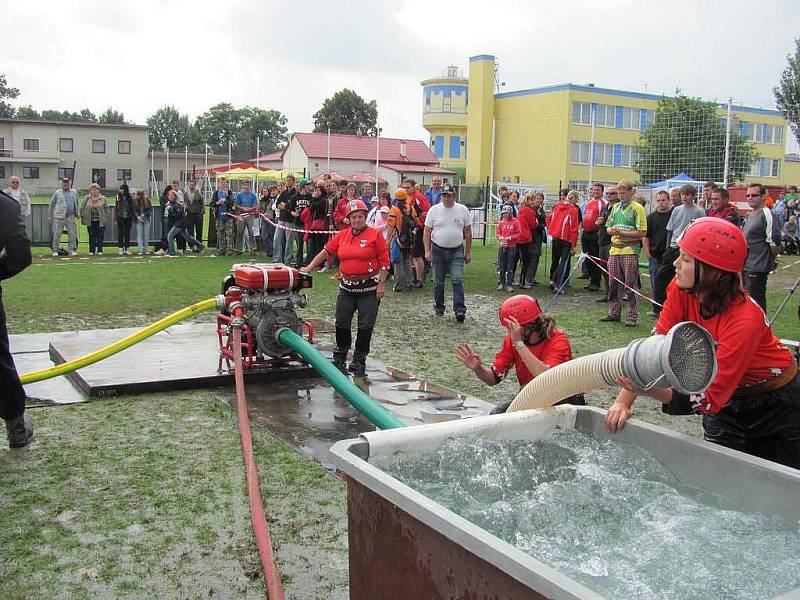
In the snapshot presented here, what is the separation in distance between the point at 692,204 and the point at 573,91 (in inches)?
1591

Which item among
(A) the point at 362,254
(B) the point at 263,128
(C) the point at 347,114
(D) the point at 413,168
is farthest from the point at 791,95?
(B) the point at 263,128

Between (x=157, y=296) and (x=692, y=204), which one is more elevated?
(x=692, y=204)

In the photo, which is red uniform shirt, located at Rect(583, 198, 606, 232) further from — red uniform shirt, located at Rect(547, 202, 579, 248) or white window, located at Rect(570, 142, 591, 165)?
white window, located at Rect(570, 142, 591, 165)

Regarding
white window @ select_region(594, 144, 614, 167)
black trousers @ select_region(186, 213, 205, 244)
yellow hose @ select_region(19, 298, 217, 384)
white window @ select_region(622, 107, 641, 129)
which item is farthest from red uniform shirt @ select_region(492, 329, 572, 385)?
white window @ select_region(622, 107, 641, 129)

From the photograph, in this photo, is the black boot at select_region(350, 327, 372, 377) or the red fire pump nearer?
the red fire pump

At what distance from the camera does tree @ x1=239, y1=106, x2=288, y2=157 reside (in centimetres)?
11219

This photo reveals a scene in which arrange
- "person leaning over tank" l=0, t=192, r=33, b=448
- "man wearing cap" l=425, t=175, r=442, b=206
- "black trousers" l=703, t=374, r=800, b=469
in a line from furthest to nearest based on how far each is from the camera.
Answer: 1. "man wearing cap" l=425, t=175, r=442, b=206
2. "person leaning over tank" l=0, t=192, r=33, b=448
3. "black trousers" l=703, t=374, r=800, b=469

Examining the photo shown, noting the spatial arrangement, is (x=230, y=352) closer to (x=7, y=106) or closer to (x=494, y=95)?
(x=494, y=95)

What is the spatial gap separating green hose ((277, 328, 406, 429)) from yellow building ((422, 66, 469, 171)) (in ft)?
218

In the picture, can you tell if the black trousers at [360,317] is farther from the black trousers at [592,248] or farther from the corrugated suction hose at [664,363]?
the black trousers at [592,248]

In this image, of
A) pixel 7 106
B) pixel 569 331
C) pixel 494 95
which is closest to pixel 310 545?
pixel 569 331

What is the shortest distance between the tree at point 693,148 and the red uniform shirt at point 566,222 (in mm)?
10195

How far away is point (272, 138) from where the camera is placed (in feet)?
376

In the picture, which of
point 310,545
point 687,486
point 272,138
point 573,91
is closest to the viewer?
point 687,486
